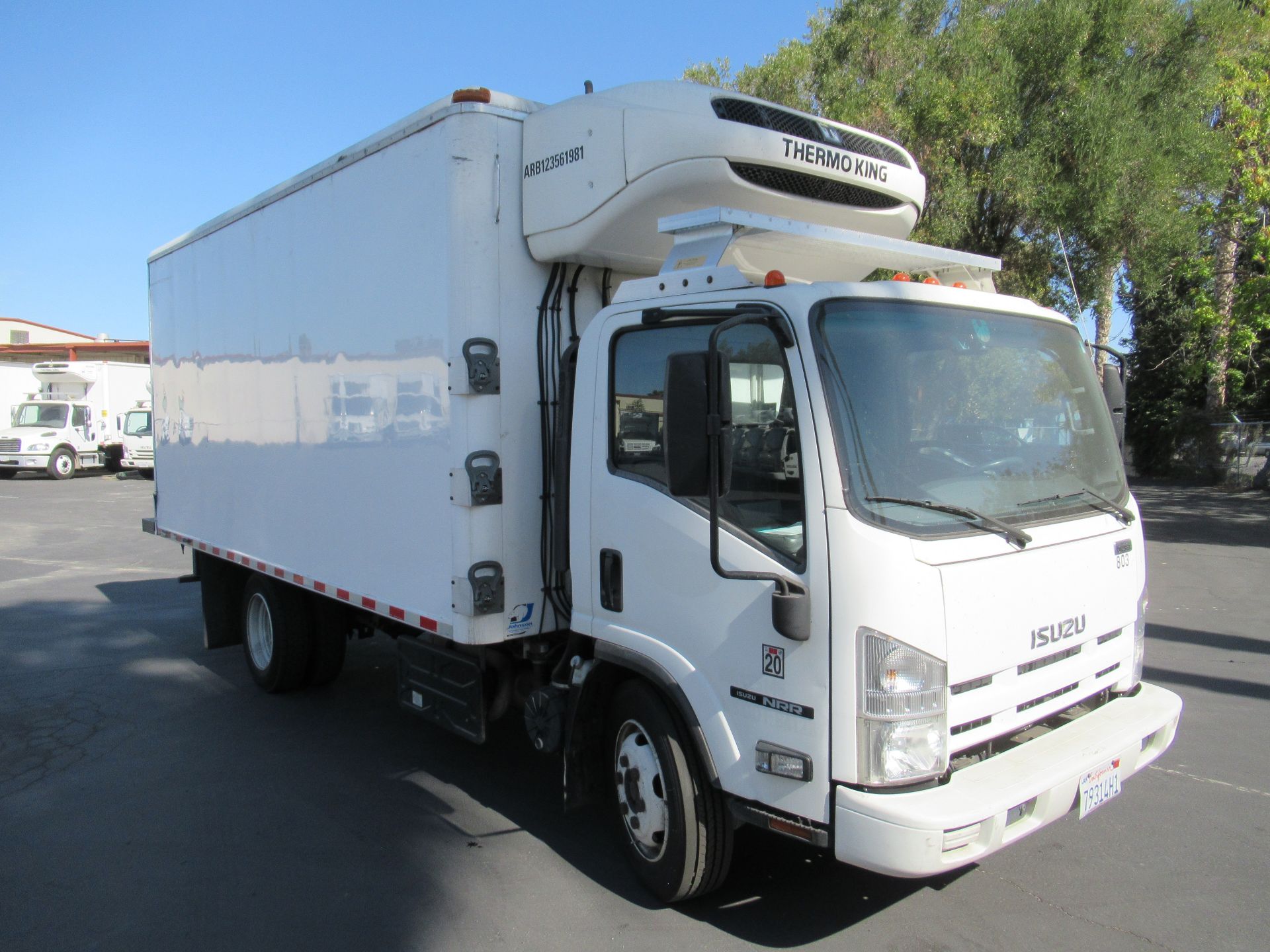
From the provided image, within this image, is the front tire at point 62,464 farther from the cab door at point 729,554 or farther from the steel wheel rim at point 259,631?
the cab door at point 729,554

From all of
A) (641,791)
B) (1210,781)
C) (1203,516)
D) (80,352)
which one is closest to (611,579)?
(641,791)

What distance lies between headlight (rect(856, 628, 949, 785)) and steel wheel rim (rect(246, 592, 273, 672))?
4966 millimetres

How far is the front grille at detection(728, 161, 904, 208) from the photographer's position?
3.98m

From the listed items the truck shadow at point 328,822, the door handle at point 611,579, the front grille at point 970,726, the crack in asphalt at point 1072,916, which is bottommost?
the truck shadow at point 328,822

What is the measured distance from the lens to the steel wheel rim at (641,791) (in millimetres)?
3725

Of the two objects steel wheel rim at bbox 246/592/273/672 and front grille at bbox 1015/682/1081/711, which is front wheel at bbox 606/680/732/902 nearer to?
front grille at bbox 1015/682/1081/711

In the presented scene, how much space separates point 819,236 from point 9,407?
1366 inches

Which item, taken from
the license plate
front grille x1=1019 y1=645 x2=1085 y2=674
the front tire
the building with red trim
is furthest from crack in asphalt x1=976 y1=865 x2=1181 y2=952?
the building with red trim

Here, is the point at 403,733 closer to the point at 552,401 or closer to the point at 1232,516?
the point at 552,401

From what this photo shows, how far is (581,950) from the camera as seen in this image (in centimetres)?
350

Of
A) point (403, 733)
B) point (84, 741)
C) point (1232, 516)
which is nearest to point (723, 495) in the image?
point (403, 733)

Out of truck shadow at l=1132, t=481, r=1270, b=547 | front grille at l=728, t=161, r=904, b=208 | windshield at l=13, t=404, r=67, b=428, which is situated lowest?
truck shadow at l=1132, t=481, r=1270, b=547

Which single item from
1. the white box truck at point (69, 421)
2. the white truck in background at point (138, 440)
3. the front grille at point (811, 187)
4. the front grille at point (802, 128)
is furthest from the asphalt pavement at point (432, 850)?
the white box truck at point (69, 421)

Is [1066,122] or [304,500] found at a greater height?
[1066,122]
